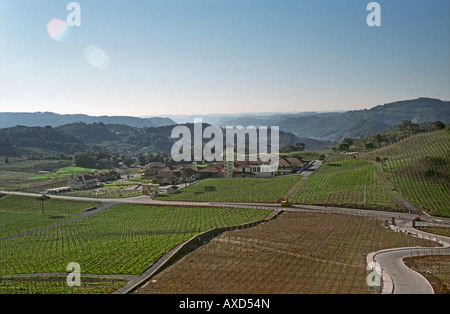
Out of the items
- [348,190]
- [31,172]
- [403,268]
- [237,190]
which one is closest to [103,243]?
[403,268]

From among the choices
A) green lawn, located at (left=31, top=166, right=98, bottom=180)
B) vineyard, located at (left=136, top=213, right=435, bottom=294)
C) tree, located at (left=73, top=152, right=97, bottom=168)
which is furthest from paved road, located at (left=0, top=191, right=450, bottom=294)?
tree, located at (left=73, top=152, right=97, bottom=168)

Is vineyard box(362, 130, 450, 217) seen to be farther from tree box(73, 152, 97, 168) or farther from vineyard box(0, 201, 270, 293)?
tree box(73, 152, 97, 168)

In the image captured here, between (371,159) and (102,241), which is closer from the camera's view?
(102,241)

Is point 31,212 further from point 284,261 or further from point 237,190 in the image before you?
point 284,261

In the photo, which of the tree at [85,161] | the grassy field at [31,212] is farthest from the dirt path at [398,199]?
the tree at [85,161]
